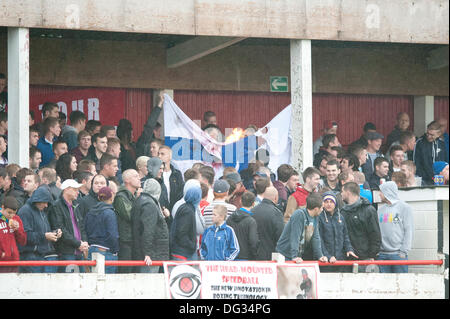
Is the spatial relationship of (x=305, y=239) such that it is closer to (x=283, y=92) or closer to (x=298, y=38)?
(x=298, y=38)

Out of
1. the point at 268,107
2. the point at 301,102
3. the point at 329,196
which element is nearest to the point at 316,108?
the point at 268,107

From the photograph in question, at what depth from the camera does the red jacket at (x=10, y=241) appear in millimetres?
12148

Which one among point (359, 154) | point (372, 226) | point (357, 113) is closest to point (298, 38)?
point (359, 154)

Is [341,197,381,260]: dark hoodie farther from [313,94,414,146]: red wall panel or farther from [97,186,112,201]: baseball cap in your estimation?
[313,94,414,146]: red wall panel

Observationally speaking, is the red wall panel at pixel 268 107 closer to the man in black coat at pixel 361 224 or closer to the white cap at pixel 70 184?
the white cap at pixel 70 184

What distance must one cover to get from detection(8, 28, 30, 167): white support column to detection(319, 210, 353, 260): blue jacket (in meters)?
4.68

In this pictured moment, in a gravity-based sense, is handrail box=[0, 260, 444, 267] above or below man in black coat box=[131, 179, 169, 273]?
below

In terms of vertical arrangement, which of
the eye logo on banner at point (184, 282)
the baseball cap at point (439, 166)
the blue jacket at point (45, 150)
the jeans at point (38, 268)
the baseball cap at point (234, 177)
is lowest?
the eye logo on banner at point (184, 282)

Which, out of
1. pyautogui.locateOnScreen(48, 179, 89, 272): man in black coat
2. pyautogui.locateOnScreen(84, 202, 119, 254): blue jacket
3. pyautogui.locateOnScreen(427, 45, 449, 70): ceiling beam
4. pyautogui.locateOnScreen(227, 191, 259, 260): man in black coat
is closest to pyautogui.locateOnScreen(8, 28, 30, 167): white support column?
pyautogui.locateOnScreen(48, 179, 89, 272): man in black coat

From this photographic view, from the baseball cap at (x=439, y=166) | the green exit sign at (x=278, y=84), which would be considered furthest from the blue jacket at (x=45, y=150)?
the baseball cap at (x=439, y=166)

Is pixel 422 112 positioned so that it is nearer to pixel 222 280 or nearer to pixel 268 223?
pixel 268 223

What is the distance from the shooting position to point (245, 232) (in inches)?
516

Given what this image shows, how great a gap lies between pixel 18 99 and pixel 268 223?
15.4 ft

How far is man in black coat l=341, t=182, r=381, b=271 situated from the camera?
14055mm
